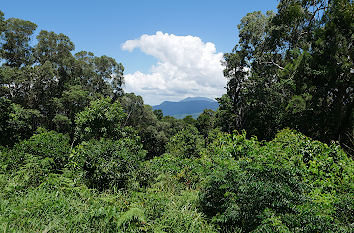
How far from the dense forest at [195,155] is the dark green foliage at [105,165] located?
0.02 meters

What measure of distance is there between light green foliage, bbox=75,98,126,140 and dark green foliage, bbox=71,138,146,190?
2.34m

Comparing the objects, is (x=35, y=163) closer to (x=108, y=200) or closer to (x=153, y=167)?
(x=108, y=200)

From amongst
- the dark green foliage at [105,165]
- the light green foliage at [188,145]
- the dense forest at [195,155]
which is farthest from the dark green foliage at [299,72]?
the dark green foliage at [105,165]

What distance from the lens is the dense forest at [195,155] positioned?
316 cm

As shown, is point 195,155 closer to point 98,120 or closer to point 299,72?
point 98,120

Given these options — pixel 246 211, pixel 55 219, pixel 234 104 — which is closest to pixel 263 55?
pixel 234 104

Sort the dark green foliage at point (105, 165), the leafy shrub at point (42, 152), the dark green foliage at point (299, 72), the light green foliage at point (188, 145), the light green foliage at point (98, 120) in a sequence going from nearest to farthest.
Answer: the dark green foliage at point (105, 165)
the leafy shrub at point (42, 152)
the light green foliage at point (98, 120)
the light green foliage at point (188, 145)
the dark green foliage at point (299, 72)

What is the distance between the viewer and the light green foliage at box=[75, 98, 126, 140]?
737cm

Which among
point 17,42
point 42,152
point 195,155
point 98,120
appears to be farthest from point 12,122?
point 195,155

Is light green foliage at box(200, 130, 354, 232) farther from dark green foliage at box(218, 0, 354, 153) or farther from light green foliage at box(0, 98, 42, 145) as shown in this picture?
light green foliage at box(0, 98, 42, 145)

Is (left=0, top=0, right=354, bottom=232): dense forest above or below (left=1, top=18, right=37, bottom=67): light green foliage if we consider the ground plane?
below

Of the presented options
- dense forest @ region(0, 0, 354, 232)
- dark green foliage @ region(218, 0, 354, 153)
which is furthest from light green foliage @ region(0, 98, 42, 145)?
dark green foliage @ region(218, 0, 354, 153)

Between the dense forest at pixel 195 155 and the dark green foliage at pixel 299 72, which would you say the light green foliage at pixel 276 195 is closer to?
the dense forest at pixel 195 155

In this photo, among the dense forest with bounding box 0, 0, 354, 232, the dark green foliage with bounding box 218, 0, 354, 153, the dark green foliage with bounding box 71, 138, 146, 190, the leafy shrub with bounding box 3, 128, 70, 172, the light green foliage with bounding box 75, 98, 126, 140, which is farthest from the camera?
the dark green foliage with bounding box 218, 0, 354, 153
